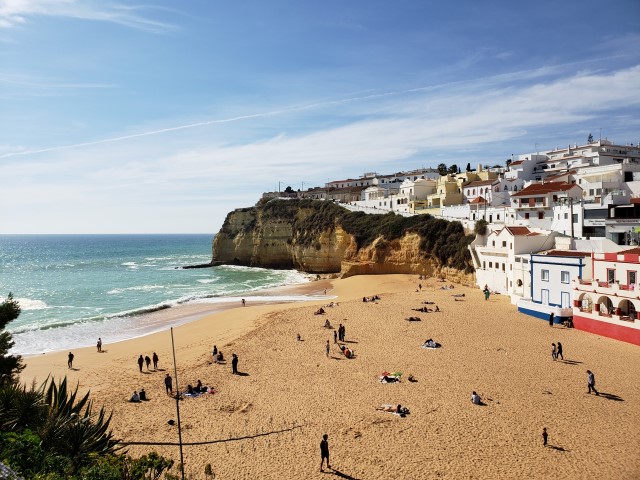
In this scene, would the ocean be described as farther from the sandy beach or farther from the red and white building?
the red and white building

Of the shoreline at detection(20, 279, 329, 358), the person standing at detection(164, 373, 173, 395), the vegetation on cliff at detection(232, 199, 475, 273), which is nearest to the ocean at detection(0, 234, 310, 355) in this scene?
the shoreline at detection(20, 279, 329, 358)

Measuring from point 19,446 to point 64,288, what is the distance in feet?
197

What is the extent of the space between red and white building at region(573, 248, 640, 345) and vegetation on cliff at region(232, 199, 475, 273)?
16719mm

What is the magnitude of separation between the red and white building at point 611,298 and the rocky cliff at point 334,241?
16419 millimetres

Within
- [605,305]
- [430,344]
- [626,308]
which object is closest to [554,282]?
[605,305]

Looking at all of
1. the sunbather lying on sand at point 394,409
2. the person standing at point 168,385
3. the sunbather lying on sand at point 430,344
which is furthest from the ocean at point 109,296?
the sunbather lying on sand at point 394,409

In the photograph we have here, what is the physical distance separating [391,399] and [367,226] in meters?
42.3

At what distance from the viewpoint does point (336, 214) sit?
217 feet

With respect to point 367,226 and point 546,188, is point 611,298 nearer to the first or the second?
point 546,188

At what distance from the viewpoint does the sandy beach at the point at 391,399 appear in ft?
44.2

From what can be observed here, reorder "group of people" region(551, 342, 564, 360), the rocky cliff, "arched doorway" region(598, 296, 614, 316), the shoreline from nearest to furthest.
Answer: "group of people" region(551, 342, 564, 360), "arched doorway" region(598, 296, 614, 316), the shoreline, the rocky cliff

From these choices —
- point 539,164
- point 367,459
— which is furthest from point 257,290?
point 539,164

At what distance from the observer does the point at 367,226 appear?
59156 millimetres

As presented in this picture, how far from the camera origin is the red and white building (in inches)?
945
